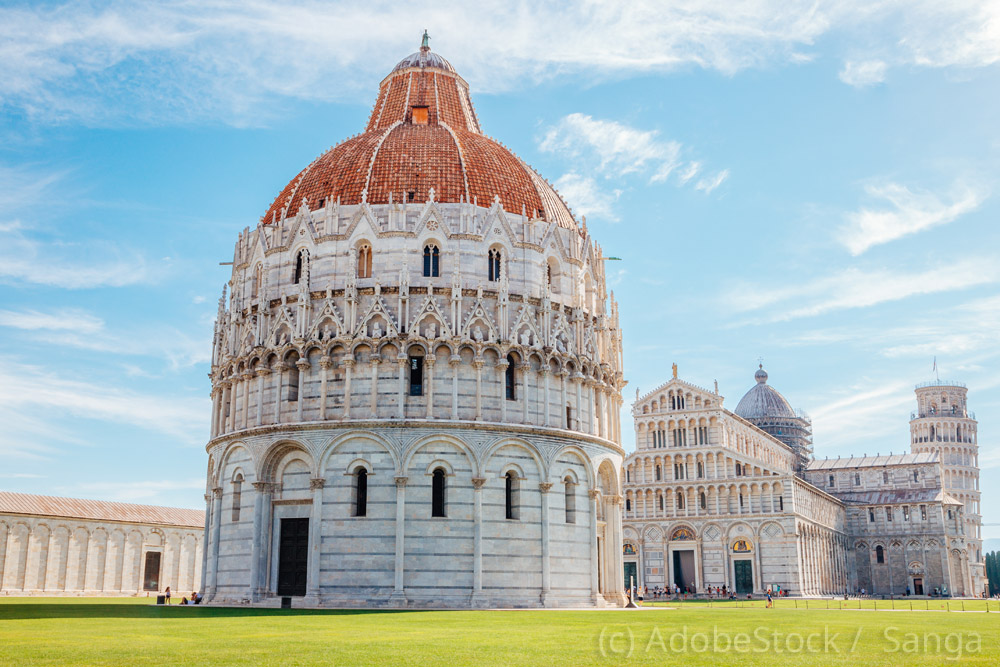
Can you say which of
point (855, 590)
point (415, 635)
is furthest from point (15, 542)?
point (855, 590)

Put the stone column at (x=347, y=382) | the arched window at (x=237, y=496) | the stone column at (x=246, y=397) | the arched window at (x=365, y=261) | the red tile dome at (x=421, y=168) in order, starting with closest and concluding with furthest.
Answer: the stone column at (x=347, y=382) → the arched window at (x=237, y=496) → the arched window at (x=365, y=261) → the stone column at (x=246, y=397) → the red tile dome at (x=421, y=168)

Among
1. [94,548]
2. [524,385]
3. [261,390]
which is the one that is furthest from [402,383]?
[94,548]

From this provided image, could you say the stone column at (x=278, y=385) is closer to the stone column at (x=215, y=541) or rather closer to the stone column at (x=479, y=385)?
the stone column at (x=215, y=541)

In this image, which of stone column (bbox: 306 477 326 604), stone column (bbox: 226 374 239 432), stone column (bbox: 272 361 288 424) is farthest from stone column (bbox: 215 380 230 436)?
stone column (bbox: 306 477 326 604)

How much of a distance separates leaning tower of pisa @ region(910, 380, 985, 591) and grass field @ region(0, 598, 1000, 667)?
120809 millimetres

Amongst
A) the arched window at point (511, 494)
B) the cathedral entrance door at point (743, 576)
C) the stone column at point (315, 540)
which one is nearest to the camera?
the stone column at point (315, 540)

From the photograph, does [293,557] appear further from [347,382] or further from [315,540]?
Result: [347,382]

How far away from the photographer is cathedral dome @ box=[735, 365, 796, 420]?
129m

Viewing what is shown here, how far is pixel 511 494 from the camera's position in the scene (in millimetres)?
43062

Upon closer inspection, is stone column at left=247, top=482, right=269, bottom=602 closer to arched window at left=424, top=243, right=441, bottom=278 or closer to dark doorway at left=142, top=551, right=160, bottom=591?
arched window at left=424, top=243, right=441, bottom=278

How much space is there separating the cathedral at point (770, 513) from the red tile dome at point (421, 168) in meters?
50.0

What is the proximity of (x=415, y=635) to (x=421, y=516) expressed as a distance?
19.4 meters

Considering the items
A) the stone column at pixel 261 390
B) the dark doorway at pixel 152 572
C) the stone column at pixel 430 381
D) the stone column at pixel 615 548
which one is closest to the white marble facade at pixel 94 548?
the dark doorway at pixel 152 572

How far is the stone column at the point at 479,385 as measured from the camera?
4278cm
